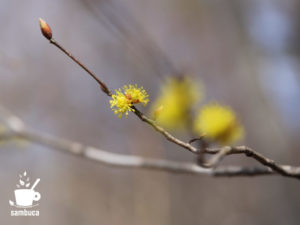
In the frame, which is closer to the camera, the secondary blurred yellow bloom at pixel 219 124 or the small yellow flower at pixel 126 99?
the small yellow flower at pixel 126 99

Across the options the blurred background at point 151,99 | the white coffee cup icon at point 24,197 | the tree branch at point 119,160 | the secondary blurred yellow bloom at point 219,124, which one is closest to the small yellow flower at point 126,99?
the tree branch at point 119,160

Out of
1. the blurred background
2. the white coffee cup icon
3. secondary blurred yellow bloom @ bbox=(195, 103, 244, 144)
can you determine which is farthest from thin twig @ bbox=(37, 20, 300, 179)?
the blurred background

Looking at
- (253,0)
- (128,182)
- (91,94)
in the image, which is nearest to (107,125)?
(91,94)

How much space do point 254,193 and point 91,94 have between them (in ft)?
6.41

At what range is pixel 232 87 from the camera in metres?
3.77

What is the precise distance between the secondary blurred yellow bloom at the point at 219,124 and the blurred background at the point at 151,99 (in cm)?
110

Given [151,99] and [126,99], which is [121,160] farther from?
[151,99]

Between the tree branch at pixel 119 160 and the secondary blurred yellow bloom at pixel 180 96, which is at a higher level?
the secondary blurred yellow bloom at pixel 180 96

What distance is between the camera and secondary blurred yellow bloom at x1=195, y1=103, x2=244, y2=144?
35.8 inches

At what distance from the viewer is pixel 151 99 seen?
7.14 ft

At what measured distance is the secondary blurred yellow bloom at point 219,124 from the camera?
2.98 feet

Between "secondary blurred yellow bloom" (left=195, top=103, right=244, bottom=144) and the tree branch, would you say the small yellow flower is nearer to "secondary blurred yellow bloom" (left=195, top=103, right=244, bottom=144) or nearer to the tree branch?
the tree branch

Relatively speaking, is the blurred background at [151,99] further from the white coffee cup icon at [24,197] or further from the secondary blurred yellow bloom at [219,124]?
the secondary blurred yellow bloom at [219,124]

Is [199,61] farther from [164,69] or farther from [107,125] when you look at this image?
[164,69]
